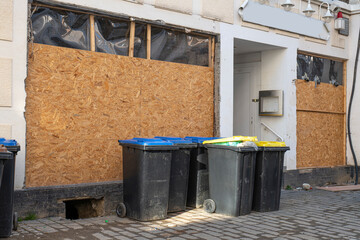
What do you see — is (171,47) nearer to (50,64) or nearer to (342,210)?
(50,64)

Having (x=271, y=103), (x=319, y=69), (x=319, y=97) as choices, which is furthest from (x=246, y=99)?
(x=319, y=69)

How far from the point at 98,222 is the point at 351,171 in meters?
8.28

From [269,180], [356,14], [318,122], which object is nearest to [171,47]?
[269,180]

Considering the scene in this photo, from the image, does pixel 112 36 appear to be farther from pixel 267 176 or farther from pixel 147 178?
pixel 267 176

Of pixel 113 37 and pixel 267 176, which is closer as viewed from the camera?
pixel 267 176

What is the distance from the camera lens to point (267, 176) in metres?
7.47

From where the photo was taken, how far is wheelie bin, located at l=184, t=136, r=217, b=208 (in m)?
7.49

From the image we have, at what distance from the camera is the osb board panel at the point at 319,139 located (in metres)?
11.1

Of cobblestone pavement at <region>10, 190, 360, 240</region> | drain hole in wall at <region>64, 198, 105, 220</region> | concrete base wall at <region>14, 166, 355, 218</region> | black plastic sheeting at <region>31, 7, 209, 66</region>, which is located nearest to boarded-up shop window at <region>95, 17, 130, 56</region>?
black plastic sheeting at <region>31, 7, 209, 66</region>

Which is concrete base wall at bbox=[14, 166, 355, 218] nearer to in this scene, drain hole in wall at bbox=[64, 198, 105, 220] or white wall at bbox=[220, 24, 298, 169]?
drain hole in wall at bbox=[64, 198, 105, 220]

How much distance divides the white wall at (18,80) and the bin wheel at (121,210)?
148 centimetres

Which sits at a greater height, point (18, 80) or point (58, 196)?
point (18, 80)

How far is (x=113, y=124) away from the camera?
7.50 m

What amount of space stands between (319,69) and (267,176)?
5402 millimetres
